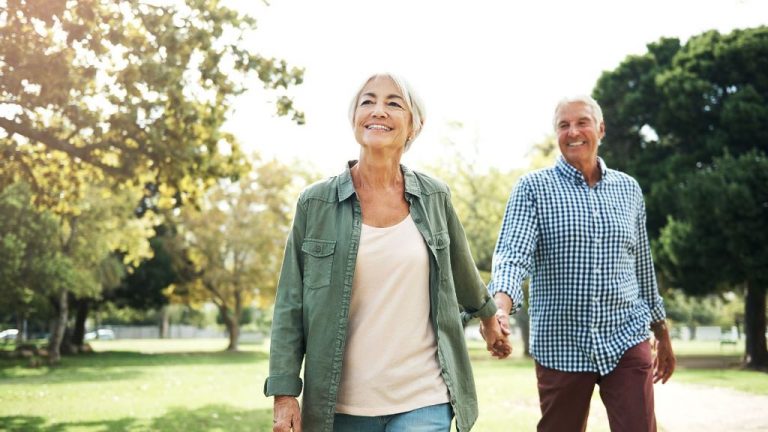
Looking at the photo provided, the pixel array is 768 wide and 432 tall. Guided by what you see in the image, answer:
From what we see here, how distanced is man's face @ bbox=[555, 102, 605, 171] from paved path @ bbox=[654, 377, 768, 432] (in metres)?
7.47

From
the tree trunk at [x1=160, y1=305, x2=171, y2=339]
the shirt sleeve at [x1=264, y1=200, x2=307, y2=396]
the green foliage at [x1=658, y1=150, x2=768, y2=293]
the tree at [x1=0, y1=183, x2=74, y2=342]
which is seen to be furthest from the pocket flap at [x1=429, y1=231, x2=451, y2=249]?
the tree trunk at [x1=160, y1=305, x2=171, y2=339]

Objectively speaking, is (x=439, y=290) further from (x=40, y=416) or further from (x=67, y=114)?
(x=40, y=416)

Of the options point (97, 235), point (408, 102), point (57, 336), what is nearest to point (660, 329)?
point (408, 102)

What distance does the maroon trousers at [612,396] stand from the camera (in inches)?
163

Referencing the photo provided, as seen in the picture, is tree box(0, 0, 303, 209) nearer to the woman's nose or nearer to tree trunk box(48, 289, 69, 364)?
the woman's nose

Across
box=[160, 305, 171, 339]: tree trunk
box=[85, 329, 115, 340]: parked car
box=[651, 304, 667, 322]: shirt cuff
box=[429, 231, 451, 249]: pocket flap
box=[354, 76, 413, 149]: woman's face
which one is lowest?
box=[85, 329, 115, 340]: parked car

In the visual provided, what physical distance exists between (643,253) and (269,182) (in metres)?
40.2

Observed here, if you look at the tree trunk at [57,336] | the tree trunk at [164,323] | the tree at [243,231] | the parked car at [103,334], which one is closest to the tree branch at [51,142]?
the tree trunk at [57,336]

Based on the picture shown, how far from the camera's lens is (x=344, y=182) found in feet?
11.4

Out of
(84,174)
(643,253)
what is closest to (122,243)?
(84,174)

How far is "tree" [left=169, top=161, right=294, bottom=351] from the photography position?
4372 cm

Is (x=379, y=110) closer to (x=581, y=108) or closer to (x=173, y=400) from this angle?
(x=581, y=108)

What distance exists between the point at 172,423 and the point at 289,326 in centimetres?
1043

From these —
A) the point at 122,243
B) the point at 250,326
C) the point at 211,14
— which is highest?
the point at 211,14
